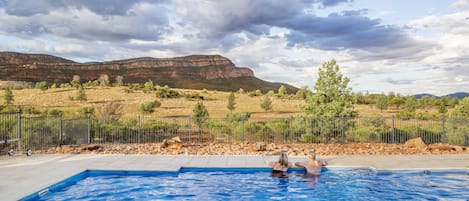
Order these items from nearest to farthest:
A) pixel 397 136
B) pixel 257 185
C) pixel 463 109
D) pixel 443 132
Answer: pixel 257 185 < pixel 443 132 < pixel 397 136 < pixel 463 109

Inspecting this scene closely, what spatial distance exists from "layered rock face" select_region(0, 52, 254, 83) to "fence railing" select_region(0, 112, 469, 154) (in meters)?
55.5

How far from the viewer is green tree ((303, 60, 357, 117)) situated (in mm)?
16812

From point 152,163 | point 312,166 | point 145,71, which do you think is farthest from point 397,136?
point 145,71

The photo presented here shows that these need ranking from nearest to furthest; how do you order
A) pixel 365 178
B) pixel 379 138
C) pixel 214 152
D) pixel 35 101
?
pixel 365 178 → pixel 214 152 → pixel 379 138 → pixel 35 101

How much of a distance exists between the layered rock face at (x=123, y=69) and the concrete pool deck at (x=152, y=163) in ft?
201

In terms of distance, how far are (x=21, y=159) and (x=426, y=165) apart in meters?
11.5

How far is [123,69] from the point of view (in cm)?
8400

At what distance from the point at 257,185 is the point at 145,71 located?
3073 inches

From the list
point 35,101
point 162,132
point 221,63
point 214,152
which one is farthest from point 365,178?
point 221,63

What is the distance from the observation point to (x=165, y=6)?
1786cm

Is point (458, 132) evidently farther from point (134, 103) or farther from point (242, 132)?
point (134, 103)

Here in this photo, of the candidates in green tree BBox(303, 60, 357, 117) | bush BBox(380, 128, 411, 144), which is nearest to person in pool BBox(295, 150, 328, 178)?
green tree BBox(303, 60, 357, 117)

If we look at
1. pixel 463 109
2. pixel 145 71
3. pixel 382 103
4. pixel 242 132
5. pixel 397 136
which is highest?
pixel 145 71

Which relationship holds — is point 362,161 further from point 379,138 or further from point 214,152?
point 379,138
